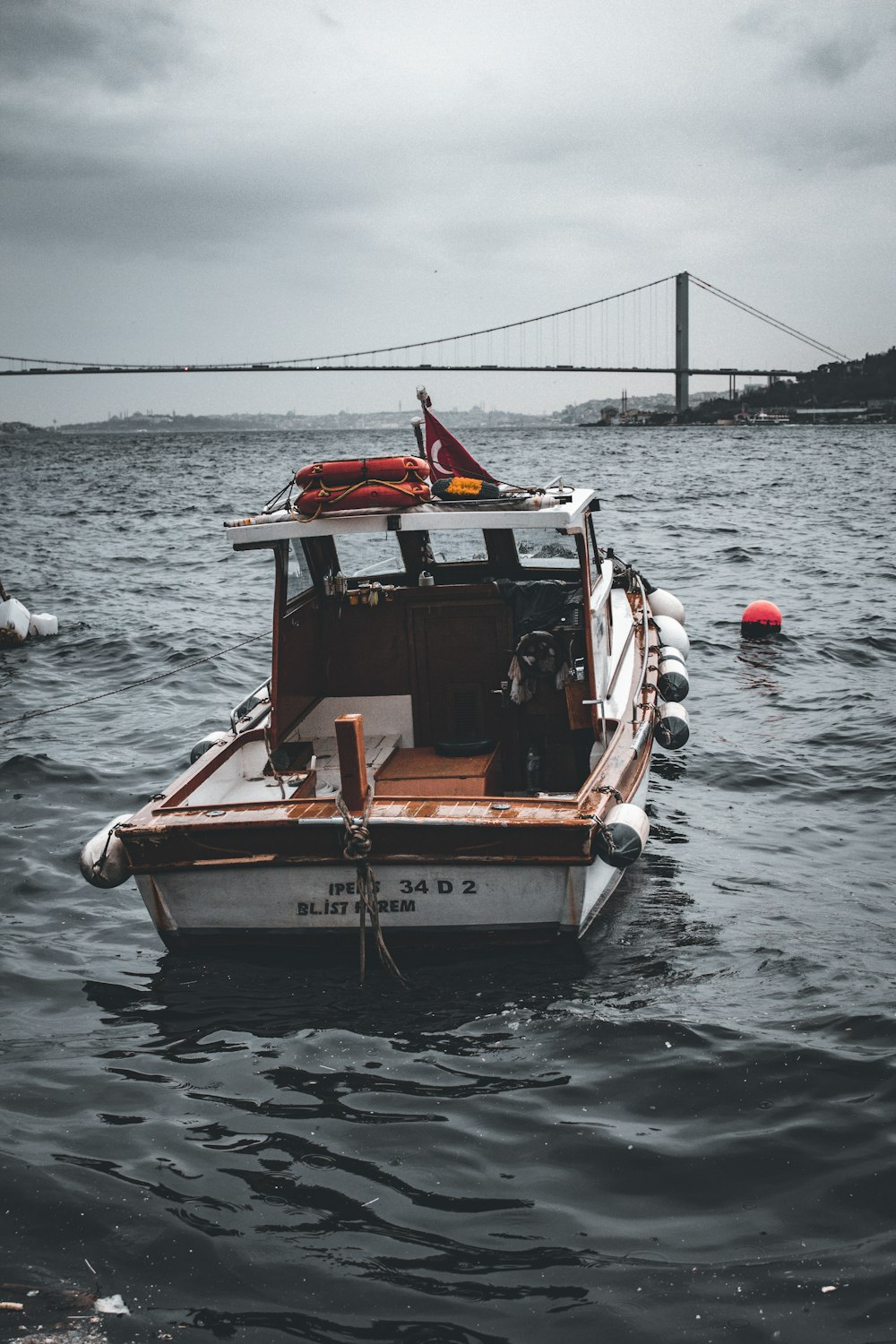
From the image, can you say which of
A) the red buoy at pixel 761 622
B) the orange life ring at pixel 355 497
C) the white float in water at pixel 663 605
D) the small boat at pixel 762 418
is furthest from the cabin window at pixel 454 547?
the small boat at pixel 762 418

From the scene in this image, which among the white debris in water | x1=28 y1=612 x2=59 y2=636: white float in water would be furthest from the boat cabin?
x1=28 y1=612 x2=59 y2=636: white float in water

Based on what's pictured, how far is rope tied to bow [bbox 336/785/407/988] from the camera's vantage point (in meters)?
5.85

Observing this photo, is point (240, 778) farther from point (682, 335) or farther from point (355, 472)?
A: point (682, 335)

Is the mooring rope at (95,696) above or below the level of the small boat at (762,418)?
below

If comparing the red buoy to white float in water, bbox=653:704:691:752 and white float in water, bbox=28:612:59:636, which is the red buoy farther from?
white float in water, bbox=28:612:59:636

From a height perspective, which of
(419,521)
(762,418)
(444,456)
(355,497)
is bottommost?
(419,521)

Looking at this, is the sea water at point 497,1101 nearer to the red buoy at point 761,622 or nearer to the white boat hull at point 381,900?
the white boat hull at point 381,900

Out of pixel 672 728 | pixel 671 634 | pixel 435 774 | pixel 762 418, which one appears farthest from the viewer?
pixel 762 418

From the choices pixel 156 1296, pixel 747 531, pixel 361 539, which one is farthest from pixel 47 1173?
pixel 747 531

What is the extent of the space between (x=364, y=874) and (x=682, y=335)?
115 metres

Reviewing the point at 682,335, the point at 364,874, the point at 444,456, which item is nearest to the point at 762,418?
the point at 682,335

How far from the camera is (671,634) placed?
12.5 meters

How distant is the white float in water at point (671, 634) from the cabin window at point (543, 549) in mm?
3105

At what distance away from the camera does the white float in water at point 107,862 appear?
250 inches
